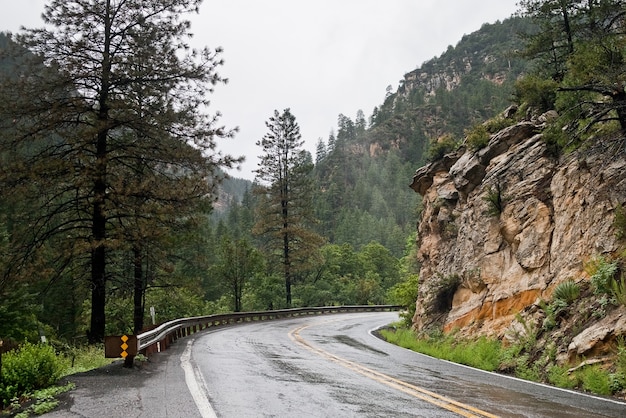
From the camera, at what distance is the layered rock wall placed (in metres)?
12.8

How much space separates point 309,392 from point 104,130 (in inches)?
425

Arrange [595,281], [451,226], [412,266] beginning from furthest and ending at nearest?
[412,266] → [451,226] → [595,281]

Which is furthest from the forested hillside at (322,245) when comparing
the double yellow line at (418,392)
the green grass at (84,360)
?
the double yellow line at (418,392)

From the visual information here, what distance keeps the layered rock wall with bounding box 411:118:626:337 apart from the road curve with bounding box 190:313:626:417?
13.5ft

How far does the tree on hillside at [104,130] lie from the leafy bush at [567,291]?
10309 mm

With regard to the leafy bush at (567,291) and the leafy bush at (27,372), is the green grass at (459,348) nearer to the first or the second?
the leafy bush at (567,291)

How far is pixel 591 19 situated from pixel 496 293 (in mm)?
11008

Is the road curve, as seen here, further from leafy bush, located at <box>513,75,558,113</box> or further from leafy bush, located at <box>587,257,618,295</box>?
leafy bush, located at <box>513,75,558,113</box>

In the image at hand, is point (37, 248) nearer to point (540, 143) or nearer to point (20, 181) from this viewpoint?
point (20, 181)

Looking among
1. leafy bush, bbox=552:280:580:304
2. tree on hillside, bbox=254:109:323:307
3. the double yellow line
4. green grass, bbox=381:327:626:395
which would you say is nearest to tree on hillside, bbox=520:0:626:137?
leafy bush, bbox=552:280:580:304

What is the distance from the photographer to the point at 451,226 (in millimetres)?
21969

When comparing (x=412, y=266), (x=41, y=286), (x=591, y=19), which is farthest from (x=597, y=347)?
(x=412, y=266)

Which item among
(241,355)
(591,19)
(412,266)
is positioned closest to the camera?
(241,355)

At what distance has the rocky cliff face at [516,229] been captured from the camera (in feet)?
41.4
